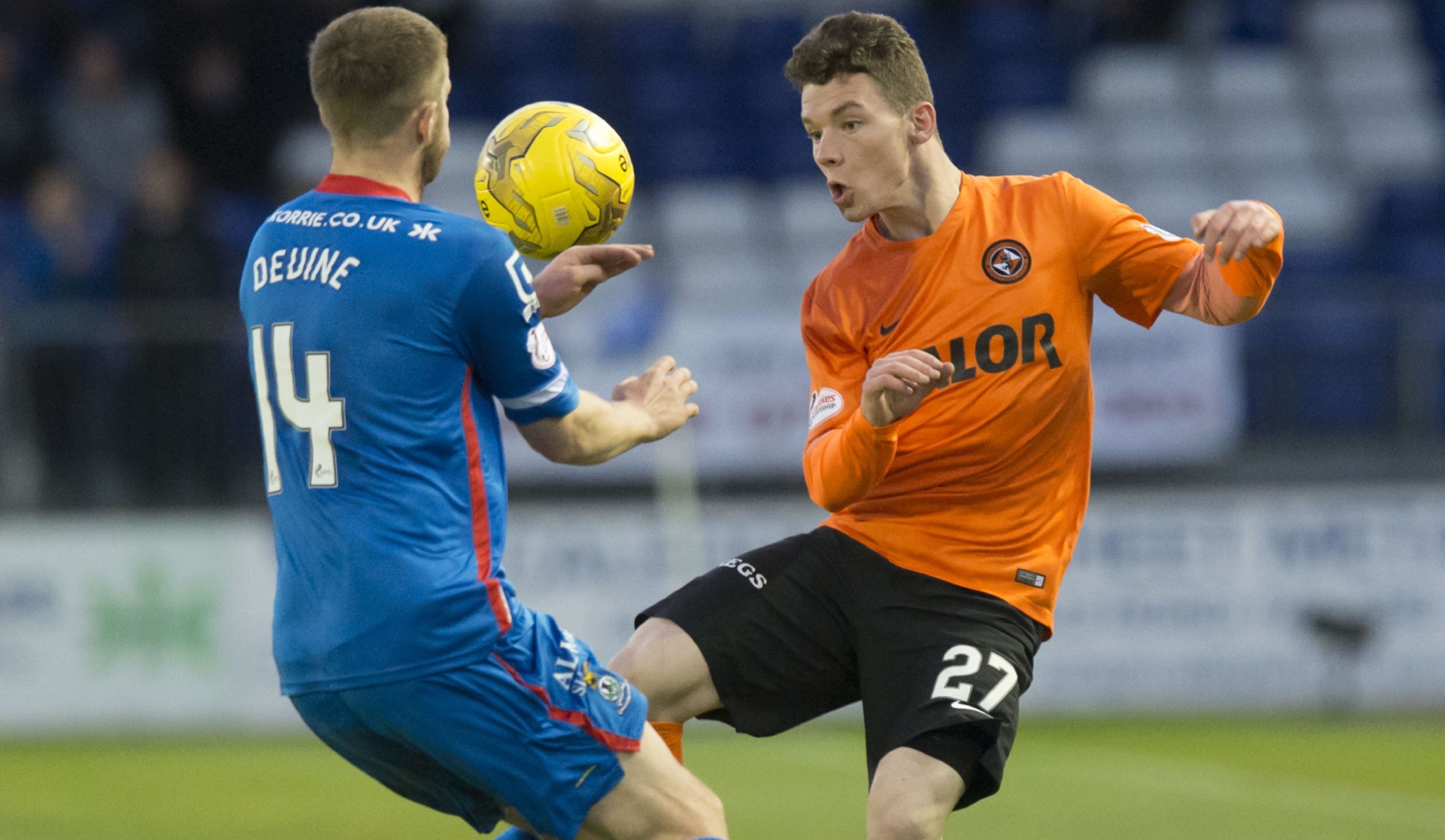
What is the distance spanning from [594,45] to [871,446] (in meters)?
11.7

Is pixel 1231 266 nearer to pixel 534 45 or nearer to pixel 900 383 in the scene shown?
pixel 900 383

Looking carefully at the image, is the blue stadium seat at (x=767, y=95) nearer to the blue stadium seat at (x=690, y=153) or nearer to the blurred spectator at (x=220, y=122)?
the blue stadium seat at (x=690, y=153)

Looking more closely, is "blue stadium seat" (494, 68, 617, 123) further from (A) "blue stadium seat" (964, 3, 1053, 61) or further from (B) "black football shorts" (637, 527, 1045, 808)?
(B) "black football shorts" (637, 527, 1045, 808)

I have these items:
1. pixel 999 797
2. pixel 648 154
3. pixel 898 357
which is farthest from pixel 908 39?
pixel 648 154

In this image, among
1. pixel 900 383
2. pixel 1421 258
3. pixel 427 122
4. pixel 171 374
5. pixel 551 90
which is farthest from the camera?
pixel 551 90

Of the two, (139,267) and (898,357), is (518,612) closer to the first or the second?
(898,357)

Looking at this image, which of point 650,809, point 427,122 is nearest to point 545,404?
point 427,122

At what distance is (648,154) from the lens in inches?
586

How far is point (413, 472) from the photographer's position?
377cm

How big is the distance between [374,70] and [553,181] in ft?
3.01

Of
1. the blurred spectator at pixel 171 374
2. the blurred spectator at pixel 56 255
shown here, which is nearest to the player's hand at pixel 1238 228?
the blurred spectator at pixel 171 374

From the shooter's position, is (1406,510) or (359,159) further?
(1406,510)

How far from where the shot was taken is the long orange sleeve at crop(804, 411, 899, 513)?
448cm

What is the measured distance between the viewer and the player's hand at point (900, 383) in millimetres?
4188
